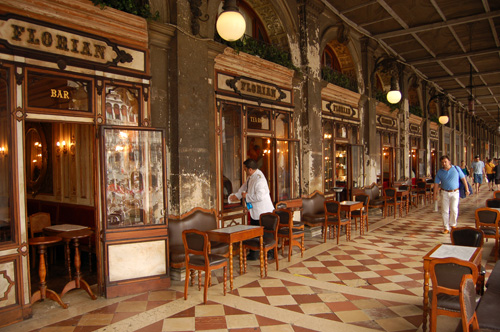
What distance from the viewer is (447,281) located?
291 centimetres

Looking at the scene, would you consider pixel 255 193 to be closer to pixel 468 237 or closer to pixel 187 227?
pixel 187 227

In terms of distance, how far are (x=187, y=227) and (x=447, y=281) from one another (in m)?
3.57

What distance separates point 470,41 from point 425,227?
22.2 ft

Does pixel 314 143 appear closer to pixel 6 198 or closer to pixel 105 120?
pixel 105 120

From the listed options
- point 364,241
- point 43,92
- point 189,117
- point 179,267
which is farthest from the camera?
point 364,241

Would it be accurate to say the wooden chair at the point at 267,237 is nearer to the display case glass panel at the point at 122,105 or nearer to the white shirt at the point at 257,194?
the white shirt at the point at 257,194

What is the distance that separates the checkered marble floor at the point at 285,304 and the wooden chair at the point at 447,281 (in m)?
0.71

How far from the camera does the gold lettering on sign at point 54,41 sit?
3854 mm

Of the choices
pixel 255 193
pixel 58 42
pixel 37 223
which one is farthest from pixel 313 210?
pixel 58 42

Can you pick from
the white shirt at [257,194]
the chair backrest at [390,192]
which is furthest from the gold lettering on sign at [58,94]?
the chair backrest at [390,192]

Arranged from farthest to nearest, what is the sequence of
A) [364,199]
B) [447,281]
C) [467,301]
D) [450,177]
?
[364,199], [450,177], [447,281], [467,301]

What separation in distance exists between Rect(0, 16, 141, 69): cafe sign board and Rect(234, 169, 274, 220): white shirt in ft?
8.57

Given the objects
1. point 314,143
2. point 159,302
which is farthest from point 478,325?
point 314,143

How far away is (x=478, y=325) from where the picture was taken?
257 cm
